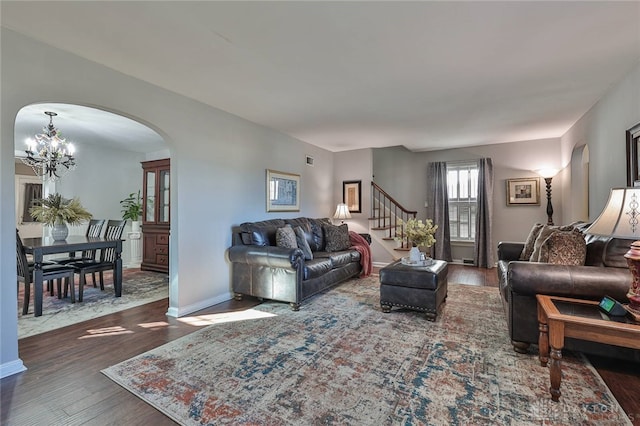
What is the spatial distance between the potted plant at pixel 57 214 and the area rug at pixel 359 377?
2657mm

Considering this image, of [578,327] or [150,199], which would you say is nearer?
[578,327]

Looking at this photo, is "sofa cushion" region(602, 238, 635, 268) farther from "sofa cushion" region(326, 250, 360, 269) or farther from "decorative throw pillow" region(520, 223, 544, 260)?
"sofa cushion" region(326, 250, 360, 269)

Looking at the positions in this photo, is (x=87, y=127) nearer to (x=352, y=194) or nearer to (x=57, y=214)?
(x=57, y=214)

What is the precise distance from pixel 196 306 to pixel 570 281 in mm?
3670

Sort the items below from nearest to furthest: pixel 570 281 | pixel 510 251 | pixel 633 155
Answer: pixel 570 281 → pixel 633 155 → pixel 510 251

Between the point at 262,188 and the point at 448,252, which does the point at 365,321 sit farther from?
the point at 448,252

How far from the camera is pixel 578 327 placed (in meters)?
1.75

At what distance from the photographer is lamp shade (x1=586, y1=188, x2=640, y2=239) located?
1722 millimetres

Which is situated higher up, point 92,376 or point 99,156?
point 99,156

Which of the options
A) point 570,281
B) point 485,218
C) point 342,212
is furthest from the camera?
point 342,212

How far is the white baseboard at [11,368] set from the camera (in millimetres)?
Answer: 2113

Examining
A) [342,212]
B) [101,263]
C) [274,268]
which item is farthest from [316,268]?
[101,263]

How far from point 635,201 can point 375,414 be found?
197 centimetres

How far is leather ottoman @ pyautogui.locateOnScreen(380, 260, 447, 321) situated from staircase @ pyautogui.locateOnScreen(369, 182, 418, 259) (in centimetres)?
248
